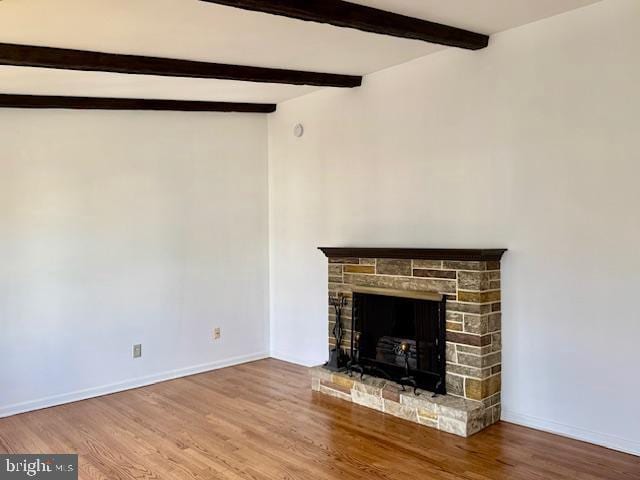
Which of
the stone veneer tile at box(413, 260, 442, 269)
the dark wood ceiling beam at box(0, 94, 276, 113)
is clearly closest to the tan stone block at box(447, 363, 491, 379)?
the stone veneer tile at box(413, 260, 442, 269)

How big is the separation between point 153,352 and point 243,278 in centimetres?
117

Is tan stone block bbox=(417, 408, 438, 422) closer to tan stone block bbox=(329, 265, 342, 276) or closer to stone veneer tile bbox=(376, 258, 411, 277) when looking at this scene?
stone veneer tile bbox=(376, 258, 411, 277)

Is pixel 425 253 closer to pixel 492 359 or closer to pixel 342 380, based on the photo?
pixel 492 359

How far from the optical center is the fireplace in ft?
12.1

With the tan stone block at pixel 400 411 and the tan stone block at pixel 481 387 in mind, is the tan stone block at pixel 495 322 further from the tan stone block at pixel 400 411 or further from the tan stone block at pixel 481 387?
the tan stone block at pixel 400 411

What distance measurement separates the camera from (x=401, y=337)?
3.97 meters

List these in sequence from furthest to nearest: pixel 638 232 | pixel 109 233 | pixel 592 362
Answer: pixel 109 233 < pixel 592 362 < pixel 638 232

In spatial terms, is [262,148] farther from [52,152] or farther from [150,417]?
[150,417]

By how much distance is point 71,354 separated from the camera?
4191mm

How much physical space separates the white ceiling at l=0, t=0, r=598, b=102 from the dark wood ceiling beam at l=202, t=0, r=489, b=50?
65 mm

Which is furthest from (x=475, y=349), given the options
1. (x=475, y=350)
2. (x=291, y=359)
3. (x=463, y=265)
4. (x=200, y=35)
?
(x=200, y=35)

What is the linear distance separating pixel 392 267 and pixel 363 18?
1879 millimetres

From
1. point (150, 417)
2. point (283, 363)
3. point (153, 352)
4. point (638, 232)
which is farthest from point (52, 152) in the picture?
point (638, 232)

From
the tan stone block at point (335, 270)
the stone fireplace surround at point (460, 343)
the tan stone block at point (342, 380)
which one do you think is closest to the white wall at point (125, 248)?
the tan stone block at point (335, 270)
